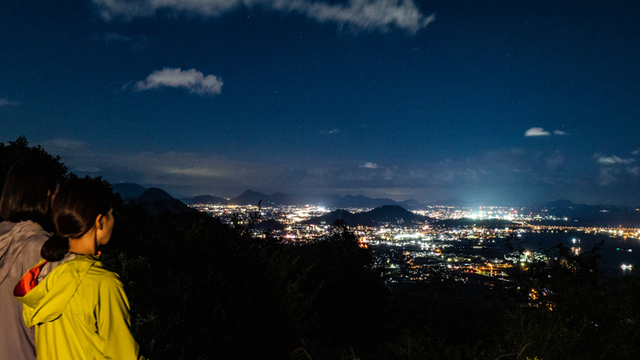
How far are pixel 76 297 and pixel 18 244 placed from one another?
93 centimetres

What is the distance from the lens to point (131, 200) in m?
8.08

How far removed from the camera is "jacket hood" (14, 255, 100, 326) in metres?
1.21

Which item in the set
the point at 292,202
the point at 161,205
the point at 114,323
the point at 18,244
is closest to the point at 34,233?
the point at 18,244

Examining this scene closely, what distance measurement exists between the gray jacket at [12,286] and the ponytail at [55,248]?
0.55 meters

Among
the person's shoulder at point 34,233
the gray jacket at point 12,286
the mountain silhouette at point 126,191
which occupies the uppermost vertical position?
the mountain silhouette at point 126,191

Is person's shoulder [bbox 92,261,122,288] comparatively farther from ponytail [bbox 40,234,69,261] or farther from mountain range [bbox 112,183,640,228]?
mountain range [bbox 112,183,640,228]

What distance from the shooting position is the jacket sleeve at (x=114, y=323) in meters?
1.23

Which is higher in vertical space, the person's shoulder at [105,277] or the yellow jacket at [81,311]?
the person's shoulder at [105,277]

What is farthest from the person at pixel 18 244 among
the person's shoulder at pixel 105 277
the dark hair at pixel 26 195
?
the person's shoulder at pixel 105 277

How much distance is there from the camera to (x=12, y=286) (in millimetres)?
1716

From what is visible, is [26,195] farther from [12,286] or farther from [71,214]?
[71,214]

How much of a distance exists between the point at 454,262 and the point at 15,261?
989 inches

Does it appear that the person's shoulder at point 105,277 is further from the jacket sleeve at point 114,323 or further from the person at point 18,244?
the person at point 18,244

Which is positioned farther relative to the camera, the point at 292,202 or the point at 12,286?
the point at 292,202
